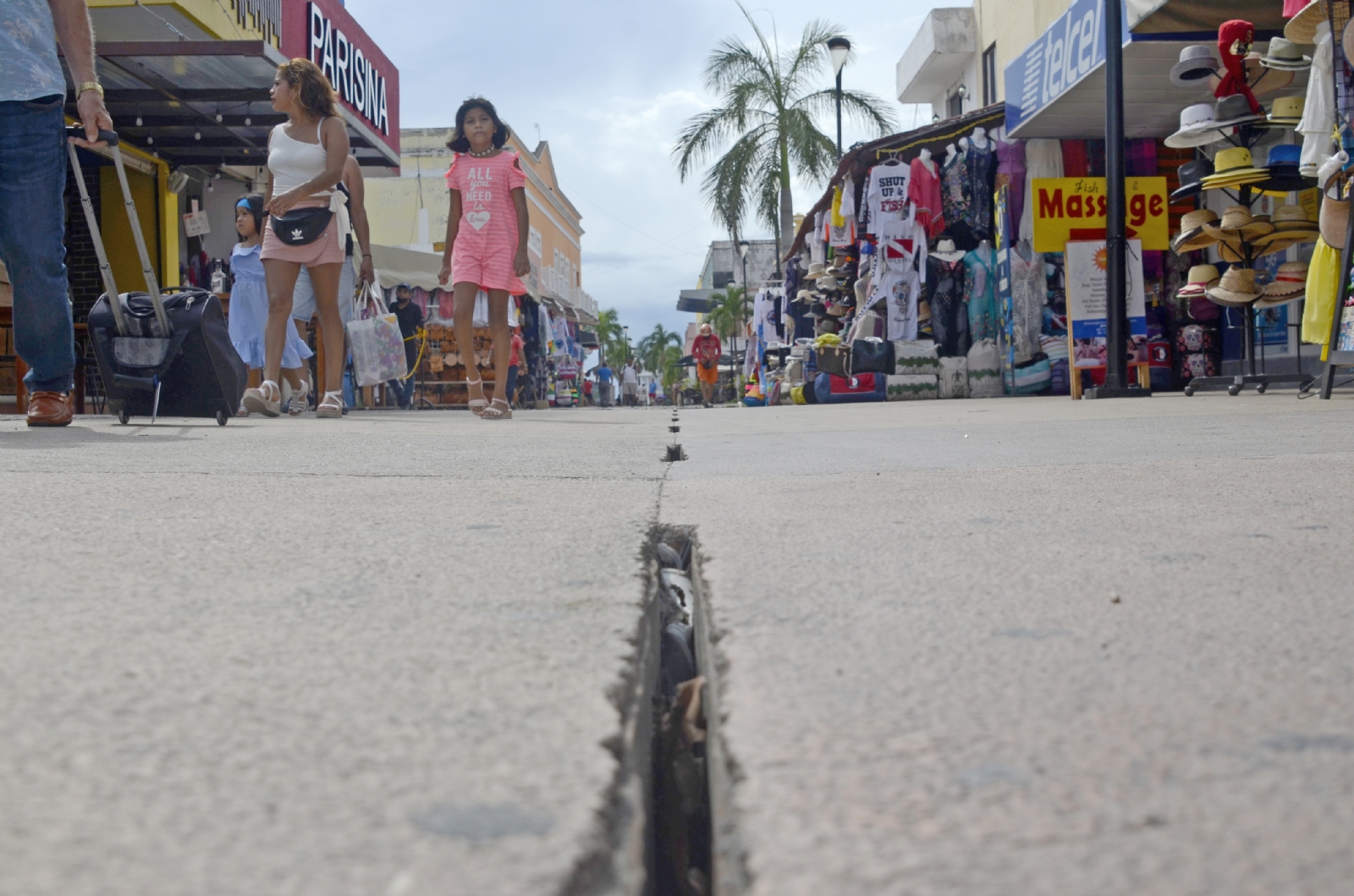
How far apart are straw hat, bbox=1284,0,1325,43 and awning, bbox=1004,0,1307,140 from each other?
1.98 meters

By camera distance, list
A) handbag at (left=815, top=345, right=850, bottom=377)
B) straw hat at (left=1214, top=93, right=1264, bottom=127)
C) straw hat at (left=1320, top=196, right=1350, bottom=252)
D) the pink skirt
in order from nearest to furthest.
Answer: straw hat at (left=1320, top=196, right=1350, bottom=252), the pink skirt, straw hat at (left=1214, top=93, right=1264, bottom=127), handbag at (left=815, top=345, right=850, bottom=377)

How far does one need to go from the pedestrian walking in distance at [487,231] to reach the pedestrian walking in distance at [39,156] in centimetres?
257

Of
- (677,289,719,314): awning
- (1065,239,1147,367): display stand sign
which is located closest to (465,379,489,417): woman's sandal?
(1065,239,1147,367): display stand sign

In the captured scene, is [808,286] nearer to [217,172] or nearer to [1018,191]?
[1018,191]

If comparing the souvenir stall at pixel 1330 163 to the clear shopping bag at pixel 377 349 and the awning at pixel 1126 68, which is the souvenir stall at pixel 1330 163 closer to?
the awning at pixel 1126 68

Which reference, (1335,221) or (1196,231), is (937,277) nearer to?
(1196,231)

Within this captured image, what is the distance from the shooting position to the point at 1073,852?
24.1 inches

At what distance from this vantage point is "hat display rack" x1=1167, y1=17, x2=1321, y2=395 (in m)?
7.04

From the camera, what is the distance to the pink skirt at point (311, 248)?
613cm

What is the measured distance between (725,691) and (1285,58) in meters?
7.33

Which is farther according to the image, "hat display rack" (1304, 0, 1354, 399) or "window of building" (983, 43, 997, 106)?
"window of building" (983, 43, 997, 106)

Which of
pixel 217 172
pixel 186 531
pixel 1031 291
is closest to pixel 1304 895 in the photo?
pixel 186 531

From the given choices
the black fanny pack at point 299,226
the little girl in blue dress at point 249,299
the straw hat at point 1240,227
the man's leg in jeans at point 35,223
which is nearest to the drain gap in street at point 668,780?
the man's leg in jeans at point 35,223

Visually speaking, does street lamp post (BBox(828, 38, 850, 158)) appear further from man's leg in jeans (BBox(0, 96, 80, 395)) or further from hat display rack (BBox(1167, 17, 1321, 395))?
man's leg in jeans (BBox(0, 96, 80, 395))
